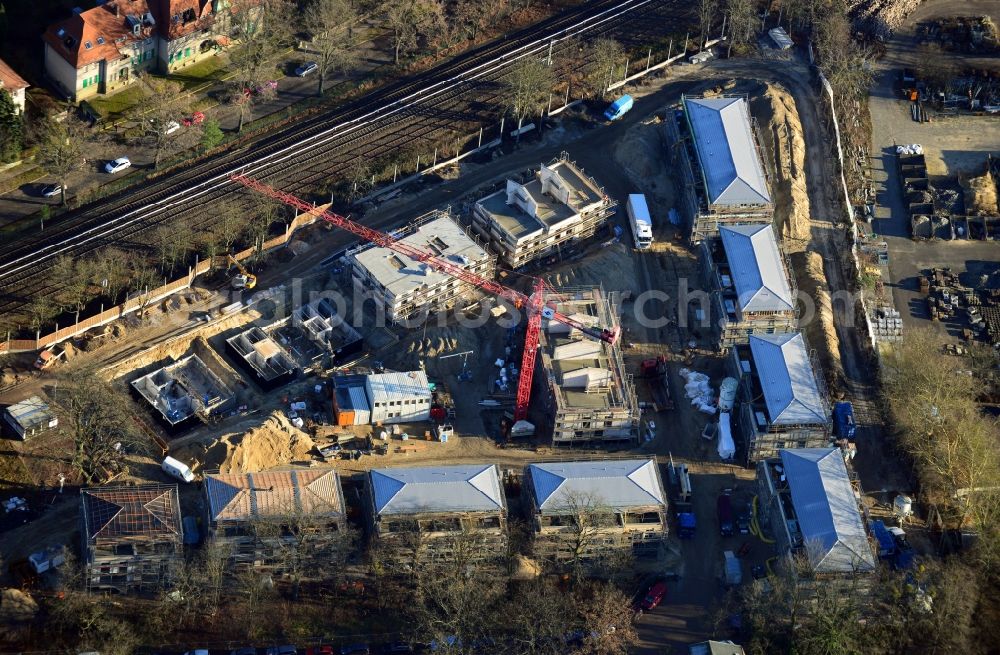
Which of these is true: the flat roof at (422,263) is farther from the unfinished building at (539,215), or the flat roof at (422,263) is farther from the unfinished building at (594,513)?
the unfinished building at (594,513)

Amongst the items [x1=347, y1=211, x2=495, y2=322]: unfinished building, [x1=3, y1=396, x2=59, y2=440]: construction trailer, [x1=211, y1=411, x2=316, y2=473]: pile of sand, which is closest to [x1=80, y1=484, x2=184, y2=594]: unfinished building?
[x1=211, y1=411, x2=316, y2=473]: pile of sand

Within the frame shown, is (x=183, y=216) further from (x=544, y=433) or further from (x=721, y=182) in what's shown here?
(x=721, y=182)

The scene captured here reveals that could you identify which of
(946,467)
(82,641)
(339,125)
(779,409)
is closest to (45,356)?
(82,641)

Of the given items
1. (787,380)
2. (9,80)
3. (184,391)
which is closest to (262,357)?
(184,391)

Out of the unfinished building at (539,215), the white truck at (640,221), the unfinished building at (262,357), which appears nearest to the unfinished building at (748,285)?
the white truck at (640,221)

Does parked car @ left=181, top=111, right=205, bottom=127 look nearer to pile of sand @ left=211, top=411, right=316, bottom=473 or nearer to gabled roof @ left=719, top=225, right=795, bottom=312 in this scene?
pile of sand @ left=211, top=411, right=316, bottom=473
